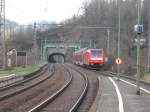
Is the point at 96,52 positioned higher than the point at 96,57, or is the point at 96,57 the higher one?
the point at 96,52

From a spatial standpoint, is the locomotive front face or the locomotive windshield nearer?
the locomotive front face

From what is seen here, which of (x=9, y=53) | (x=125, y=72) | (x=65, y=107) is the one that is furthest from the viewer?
Answer: (x=9, y=53)

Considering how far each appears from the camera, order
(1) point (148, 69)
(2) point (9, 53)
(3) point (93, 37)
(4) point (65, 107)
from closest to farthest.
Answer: (4) point (65, 107) < (1) point (148, 69) < (2) point (9, 53) < (3) point (93, 37)

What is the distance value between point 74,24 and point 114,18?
22.7ft

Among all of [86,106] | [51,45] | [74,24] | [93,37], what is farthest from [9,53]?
[51,45]

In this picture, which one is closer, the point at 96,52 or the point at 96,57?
the point at 96,57

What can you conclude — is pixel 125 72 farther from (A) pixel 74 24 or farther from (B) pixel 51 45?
(B) pixel 51 45

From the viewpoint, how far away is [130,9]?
7744 centimetres

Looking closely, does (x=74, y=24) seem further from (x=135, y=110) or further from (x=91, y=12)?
(x=135, y=110)

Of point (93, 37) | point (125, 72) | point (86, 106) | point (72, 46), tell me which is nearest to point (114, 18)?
point (93, 37)

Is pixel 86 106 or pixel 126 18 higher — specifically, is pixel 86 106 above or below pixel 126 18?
below

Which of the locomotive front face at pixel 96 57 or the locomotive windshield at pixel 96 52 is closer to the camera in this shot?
the locomotive front face at pixel 96 57

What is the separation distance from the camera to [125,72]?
55.8 meters

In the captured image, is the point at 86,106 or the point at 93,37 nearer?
the point at 86,106
